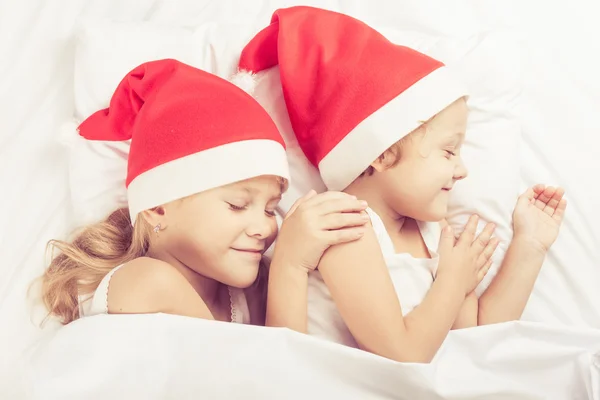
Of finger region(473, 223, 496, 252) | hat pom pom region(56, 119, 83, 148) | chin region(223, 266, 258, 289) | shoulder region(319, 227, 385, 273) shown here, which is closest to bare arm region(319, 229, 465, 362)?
shoulder region(319, 227, 385, 273)

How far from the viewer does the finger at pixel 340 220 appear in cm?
96

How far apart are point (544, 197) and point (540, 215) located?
4cm

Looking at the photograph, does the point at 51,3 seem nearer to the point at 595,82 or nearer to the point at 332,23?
the point at 332,23

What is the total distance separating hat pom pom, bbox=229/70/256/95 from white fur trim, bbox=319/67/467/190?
0.62 feet

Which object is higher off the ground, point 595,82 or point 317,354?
point 595,82

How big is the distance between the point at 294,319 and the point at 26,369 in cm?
41

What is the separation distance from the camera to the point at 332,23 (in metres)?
1.10

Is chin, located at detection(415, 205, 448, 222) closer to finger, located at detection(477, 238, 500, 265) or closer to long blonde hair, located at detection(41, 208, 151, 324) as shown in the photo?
finger, located at detection(477, 238, 500, 265)

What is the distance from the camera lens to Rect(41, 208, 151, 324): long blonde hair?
1047 mm

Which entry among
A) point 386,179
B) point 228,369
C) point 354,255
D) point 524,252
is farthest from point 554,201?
point 228,369

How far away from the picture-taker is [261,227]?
972 millimetres

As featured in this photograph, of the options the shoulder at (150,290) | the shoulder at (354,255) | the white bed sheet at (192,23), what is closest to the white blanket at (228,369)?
the shoulder at (150,290)

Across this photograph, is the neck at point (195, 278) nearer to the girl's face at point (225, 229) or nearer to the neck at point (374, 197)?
the girl's face at point (225, 229)

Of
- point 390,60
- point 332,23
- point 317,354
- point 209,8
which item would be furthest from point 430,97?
point 209,8
